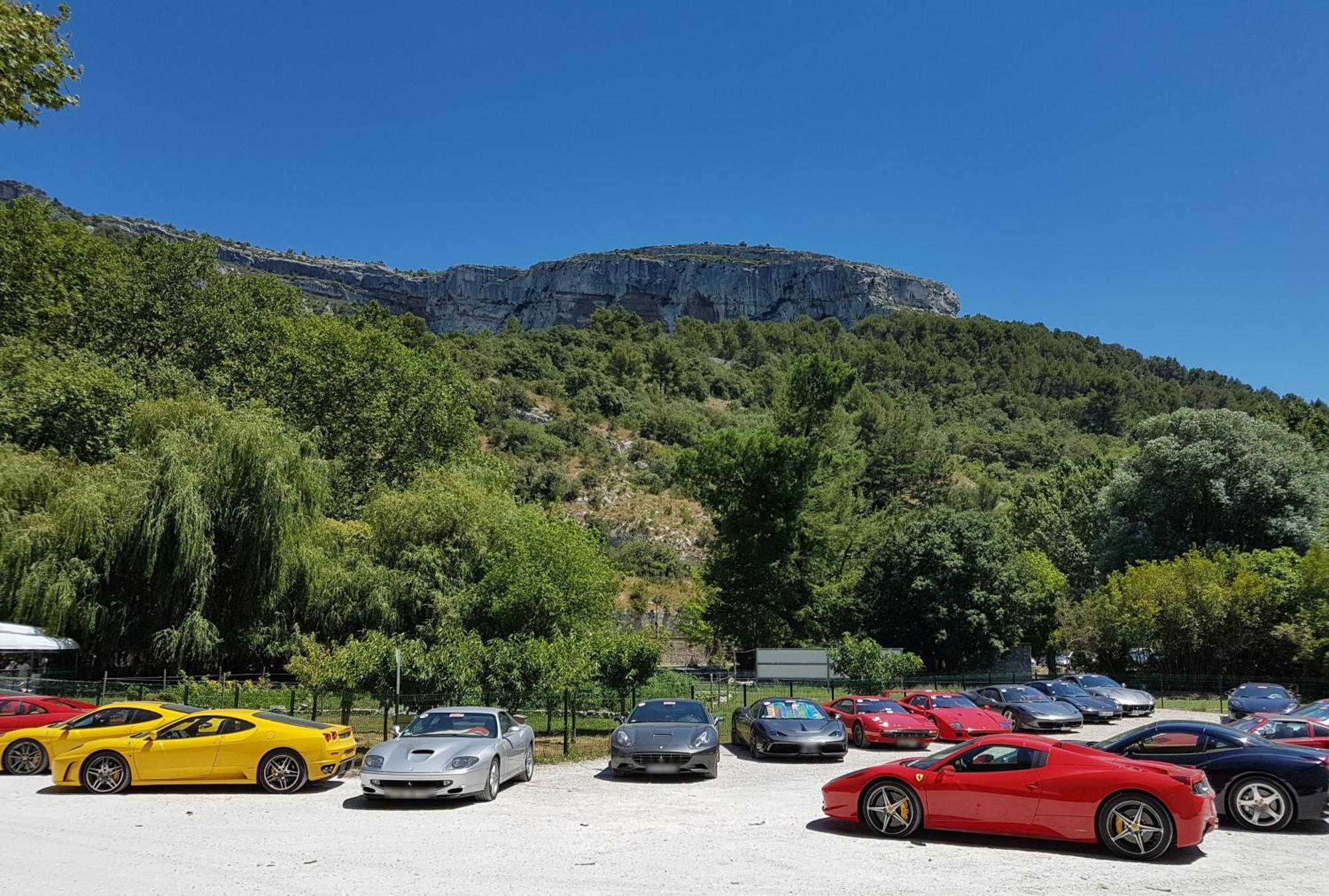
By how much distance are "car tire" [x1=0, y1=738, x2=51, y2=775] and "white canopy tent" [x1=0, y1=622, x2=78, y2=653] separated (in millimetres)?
8394

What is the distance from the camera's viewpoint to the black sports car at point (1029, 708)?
21.2 metres

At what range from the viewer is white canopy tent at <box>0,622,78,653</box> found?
20391mm

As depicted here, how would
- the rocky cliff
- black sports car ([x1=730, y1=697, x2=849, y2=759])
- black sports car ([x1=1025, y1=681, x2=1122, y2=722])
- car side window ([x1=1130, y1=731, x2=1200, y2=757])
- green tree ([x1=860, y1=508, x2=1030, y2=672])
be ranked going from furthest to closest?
1. the rocky cliff
2. green tree ([x1=860, y1=508, x2=1030, y2=672])
3. black sports car ([x1=1025, y1=681, x2=1122, y2=722])
4. black sports car ([x1=730, y1=697, x2=849, y2=759])
5. car side window ([x1=1130, y1=731, x2=1200, y2=757])

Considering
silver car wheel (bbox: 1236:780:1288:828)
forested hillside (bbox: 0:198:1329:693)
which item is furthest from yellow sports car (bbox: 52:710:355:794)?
silver car wheel (bbox: 1236:780:1288:828)

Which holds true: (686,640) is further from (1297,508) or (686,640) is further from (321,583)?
(1297,508)

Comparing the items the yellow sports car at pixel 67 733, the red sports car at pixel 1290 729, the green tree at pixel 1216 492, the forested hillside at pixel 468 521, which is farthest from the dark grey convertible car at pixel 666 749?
the green tree at pixel 1216 492

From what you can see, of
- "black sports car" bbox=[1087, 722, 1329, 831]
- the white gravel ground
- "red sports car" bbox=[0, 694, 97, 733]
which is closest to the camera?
the white gravel ground

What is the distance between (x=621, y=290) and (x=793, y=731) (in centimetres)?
A: 18107

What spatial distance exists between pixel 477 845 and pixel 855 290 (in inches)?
7422

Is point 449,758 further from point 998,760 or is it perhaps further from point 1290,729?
point 1290,729

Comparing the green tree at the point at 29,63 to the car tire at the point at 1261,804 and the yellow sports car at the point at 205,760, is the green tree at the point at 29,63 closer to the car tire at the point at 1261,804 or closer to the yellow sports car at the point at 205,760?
the yellow sports car at the point at 205,760

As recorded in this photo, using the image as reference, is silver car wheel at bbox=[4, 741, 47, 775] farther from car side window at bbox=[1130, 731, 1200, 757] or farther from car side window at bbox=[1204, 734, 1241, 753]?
car side window at bbox=[1204, 734, 1241, 753]

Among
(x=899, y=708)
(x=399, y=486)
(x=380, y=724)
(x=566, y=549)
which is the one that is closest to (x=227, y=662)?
(x=380, y=724)

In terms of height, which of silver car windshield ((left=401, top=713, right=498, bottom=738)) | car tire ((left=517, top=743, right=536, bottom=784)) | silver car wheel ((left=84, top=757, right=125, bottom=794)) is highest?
silver car windshield ((left=401, top=713, right=498, bottom=738))
